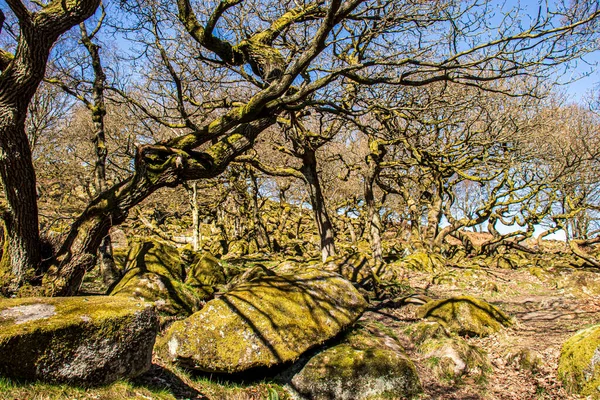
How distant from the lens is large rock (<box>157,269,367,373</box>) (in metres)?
5.57

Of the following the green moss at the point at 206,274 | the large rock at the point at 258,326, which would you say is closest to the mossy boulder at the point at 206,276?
the green moss at the point at 206,274

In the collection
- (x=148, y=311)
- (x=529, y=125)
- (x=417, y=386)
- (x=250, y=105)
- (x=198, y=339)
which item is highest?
(x=529, y=125)

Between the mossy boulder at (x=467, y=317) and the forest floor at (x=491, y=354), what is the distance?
20cm

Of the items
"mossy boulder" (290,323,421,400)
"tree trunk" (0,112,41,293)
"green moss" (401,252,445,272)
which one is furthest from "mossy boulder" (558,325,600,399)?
"green moss" (401,252,445,272)

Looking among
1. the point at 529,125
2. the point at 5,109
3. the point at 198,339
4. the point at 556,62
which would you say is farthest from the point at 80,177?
the point at 529,125

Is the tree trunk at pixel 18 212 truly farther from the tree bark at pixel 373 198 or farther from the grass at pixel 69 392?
the tree bark at pixel 373 198

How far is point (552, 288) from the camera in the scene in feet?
42.8

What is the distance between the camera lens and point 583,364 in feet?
18.0

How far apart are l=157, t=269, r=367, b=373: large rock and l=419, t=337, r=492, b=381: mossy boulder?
5.30 feet

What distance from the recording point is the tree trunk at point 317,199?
42.8 feet

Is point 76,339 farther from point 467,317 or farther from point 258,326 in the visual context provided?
point 467,317

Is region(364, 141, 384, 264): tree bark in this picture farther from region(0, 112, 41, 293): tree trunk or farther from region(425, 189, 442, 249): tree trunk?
region(0, 112, 41, 293): tree trunk

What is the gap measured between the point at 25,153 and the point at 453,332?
8.85 meters

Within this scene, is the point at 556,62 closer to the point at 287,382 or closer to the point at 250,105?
the point at 250,105
